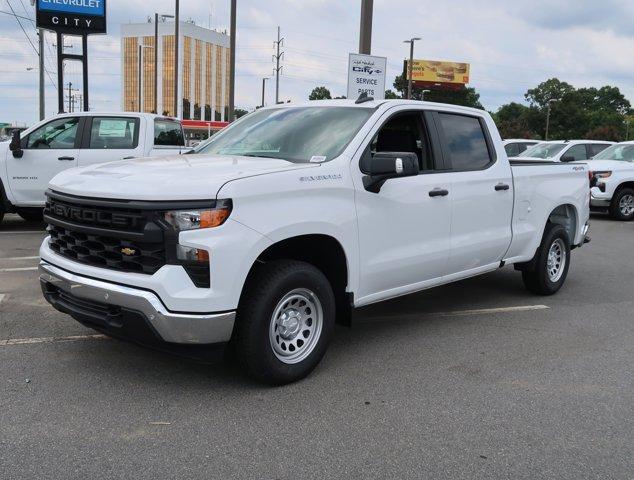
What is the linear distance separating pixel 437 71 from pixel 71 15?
85463mm

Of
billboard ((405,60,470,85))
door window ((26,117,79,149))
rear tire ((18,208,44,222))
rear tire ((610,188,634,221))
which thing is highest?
billboard ((405,60,470,85))

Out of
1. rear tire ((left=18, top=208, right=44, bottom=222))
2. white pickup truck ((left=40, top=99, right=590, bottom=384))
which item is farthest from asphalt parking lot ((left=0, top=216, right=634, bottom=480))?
rear tire ((left=18, top=208, right=44, bottom=222))

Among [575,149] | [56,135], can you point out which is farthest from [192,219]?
[575,149]

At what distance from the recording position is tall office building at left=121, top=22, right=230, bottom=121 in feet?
349

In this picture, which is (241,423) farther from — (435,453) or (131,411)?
(435,453)

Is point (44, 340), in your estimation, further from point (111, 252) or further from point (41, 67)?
point (41, 67)

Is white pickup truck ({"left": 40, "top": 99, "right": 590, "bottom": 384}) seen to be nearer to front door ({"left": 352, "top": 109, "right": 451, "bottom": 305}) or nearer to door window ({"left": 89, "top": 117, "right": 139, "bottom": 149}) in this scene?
front door ({"left": 352, "top": 109, "right": 451, "bottom": 305})

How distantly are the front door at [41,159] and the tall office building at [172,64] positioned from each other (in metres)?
95.5

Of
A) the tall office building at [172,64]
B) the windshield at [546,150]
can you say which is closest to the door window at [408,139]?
the windshield at [546,150]

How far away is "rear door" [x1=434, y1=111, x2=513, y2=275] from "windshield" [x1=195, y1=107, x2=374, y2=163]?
1.03 meters

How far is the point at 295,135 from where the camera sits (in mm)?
4895

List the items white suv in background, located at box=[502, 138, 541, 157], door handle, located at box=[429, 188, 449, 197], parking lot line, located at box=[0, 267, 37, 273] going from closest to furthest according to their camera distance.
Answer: door handle, located at box=[429, 188, 449, 197] < parking lot line, located at box=[0, 267, 37, 273] < white suv in background, located at box=[502, 138, 541, 157]

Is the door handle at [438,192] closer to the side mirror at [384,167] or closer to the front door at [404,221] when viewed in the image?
the front door at [404,221]

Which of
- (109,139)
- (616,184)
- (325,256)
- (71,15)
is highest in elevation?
(71,15)
